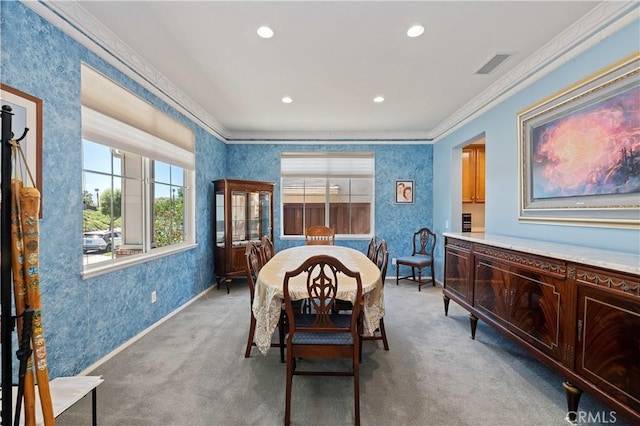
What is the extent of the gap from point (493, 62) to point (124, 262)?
3861mm

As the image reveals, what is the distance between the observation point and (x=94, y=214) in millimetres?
2371

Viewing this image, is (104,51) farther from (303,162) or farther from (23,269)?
(303,162)

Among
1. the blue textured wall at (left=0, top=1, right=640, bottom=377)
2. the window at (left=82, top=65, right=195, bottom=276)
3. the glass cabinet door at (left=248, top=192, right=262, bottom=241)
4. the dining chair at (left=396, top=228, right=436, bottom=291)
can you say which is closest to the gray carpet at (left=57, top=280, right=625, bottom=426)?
the blue textured wall at (left=0, top=1, right=640, bottom=377)

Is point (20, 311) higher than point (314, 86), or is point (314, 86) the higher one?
point (314, 86)

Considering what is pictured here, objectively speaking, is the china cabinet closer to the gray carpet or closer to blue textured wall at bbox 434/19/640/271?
the gray carpet

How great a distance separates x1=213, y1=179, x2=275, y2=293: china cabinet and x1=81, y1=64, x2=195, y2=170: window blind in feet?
3.22

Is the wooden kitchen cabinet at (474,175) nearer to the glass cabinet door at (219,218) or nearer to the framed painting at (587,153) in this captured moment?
the framed painting at (587,153)

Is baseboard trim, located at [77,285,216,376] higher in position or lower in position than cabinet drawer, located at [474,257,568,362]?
lower

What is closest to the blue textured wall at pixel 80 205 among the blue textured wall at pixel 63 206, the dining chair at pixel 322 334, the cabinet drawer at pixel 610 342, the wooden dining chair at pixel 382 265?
the blue textured wall at pixel 63 206

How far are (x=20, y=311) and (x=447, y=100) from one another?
417 centimetres

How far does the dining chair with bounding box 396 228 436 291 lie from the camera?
456 cm

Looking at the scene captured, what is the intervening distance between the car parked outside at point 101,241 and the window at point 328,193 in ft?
9.70

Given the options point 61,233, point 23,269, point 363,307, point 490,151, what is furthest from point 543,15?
point 61,233

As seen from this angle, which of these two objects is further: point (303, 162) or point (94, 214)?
point (303, 162)
